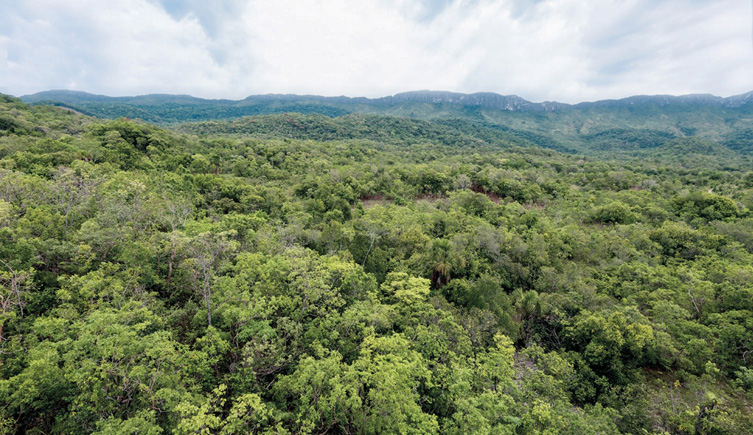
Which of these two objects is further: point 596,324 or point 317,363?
point 596,324

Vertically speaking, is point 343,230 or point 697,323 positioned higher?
point 343,230

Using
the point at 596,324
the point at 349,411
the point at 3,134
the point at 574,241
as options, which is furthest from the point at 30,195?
the point at 574,241

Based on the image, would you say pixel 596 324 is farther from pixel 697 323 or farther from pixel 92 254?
pixel 92 254

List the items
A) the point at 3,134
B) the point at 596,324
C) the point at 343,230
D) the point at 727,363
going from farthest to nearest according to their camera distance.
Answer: the point at 3,134 < the point at 343,230 < the point at 596,324 < the point at 727,363

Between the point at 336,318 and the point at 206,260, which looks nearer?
the point at 206,260

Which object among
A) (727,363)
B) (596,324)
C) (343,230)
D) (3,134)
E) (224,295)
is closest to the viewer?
(224,295)

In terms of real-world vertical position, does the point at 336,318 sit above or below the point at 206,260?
below

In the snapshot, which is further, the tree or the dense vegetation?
the tree

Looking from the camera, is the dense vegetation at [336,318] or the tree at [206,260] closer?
the dense vegetation at [336,318]
